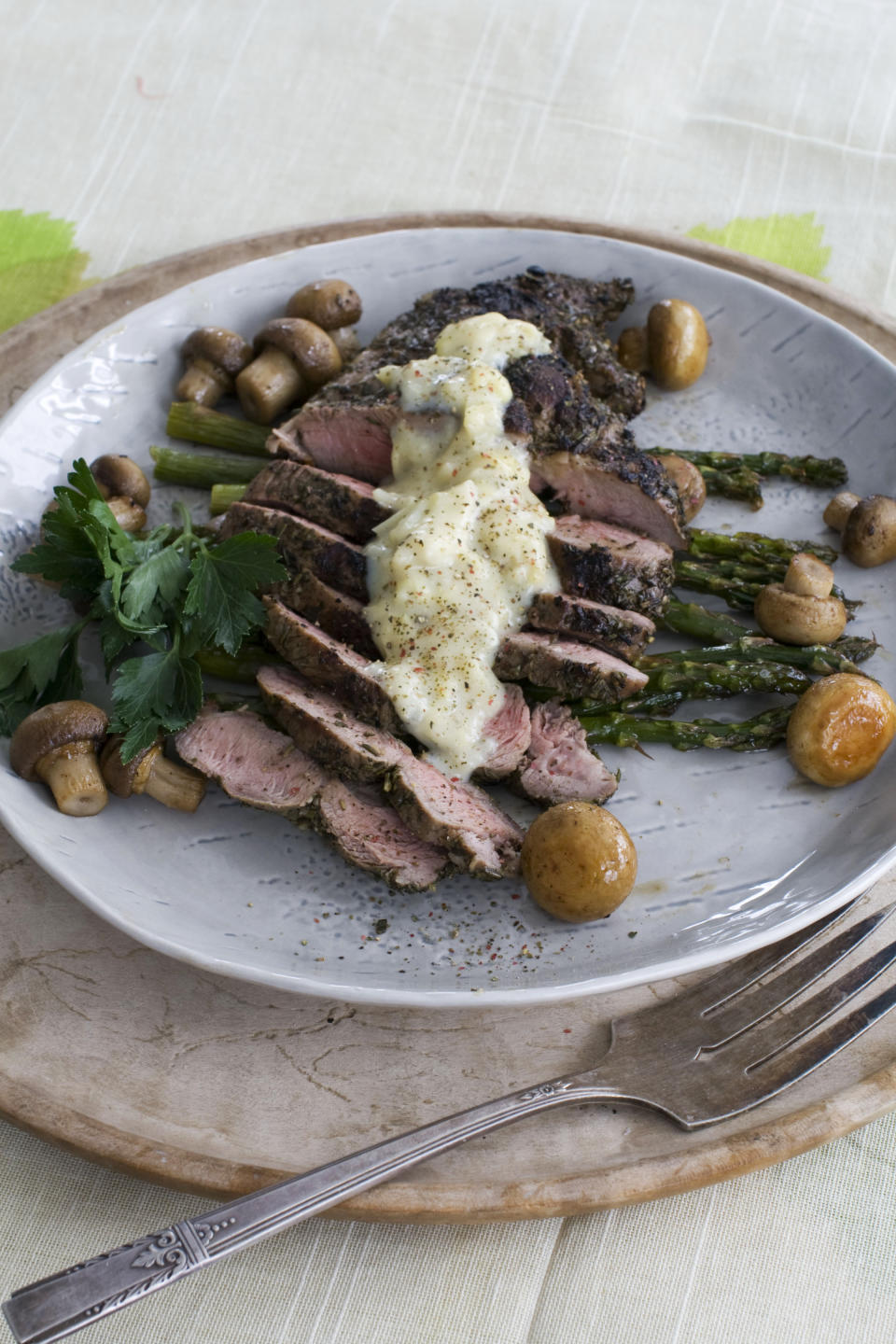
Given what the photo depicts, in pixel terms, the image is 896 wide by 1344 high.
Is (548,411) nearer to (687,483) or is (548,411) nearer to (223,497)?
(687,483)

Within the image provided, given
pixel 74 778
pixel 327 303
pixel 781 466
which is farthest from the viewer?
pixel 327 303

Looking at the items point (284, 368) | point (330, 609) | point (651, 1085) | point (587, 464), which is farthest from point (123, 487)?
point (651, 1085)

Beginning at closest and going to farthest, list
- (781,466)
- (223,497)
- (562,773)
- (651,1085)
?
(651,1085), (562,773), (223,497), (781,466)

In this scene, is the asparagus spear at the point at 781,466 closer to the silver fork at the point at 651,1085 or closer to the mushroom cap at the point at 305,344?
the mushroom cap at the point at 305,344

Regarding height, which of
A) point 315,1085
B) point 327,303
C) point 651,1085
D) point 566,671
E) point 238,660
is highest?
point 327,303

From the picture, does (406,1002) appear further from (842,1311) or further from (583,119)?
(583,119)

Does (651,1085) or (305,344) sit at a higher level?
(305,344)

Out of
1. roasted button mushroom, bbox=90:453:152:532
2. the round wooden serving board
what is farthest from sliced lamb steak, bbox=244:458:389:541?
the round wooden serving board
